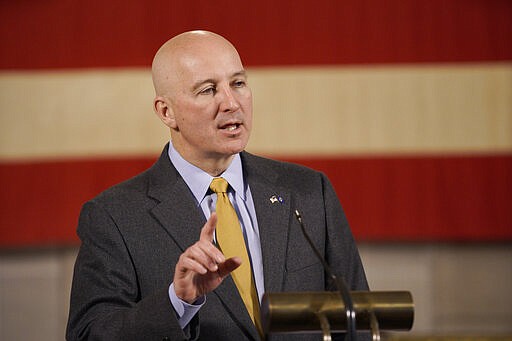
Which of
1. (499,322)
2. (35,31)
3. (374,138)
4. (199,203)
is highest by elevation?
(35,31)

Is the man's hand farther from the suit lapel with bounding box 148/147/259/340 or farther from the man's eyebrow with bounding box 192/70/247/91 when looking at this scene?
the man's eyebrow with bounding box 192/70/247/91

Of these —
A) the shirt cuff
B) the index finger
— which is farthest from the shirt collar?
the index finger

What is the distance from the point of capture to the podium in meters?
1.29

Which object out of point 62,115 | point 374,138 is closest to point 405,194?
A: point 374,138

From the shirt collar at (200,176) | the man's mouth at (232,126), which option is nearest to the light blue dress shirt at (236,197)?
the shirt collar at (200,176)

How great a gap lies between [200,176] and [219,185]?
0.05m

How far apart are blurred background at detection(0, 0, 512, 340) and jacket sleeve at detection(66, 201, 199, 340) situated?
191 cm

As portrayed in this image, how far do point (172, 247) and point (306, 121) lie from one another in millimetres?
2001

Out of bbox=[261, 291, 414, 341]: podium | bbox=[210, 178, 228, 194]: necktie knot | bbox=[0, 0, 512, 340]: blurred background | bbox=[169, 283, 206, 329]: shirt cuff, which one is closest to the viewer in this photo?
bbox=[261, 291, 414, 341]: podium

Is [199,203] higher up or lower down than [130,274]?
higher up

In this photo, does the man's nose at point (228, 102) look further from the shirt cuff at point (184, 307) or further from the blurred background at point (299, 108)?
the blurred background at point (299, 108)

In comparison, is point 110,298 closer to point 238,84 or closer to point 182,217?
point 182,217

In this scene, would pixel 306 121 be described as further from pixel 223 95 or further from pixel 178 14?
pixel 223 95

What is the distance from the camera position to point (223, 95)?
1635 millimetres
